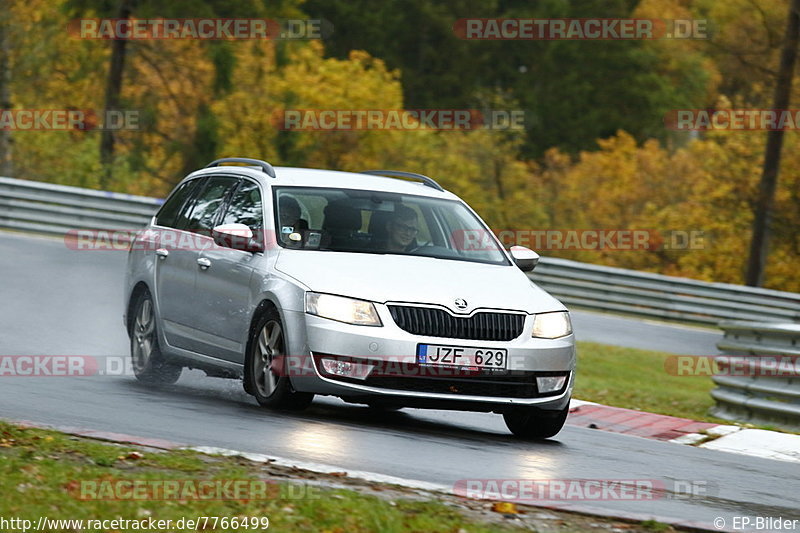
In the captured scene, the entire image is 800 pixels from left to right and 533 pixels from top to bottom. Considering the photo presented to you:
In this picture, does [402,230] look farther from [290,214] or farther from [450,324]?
[450,324]

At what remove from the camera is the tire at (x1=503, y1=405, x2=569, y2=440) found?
10000mm

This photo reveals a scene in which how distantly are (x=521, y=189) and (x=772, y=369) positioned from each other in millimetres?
51986

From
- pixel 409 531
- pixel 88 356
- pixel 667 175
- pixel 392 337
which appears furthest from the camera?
pixel 667 175

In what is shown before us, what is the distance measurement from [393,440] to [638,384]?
8.89 meters

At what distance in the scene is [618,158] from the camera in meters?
71.4

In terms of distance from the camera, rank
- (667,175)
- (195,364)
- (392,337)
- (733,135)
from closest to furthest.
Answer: (392,337) → (195,364) → (733,135) → (667,175)

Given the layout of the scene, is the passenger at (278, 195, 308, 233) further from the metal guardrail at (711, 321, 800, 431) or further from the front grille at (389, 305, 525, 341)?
the metal guardrail at (711, 321, 800, 431)

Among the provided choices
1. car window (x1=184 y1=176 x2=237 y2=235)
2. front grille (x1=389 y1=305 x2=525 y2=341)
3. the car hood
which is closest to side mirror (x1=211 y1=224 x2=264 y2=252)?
the car hood

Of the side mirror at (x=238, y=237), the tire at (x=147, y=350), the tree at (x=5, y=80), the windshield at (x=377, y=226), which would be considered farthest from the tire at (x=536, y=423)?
the tree at (x=5, y=80)

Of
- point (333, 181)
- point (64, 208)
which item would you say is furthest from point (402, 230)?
point (64, 208)

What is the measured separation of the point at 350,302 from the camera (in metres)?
9.21

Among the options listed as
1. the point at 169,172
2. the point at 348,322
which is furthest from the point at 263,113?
the point at 348,322

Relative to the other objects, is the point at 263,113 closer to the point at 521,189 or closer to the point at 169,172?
the point at 169,172

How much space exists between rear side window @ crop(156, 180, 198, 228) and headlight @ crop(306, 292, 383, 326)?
9.29ft
